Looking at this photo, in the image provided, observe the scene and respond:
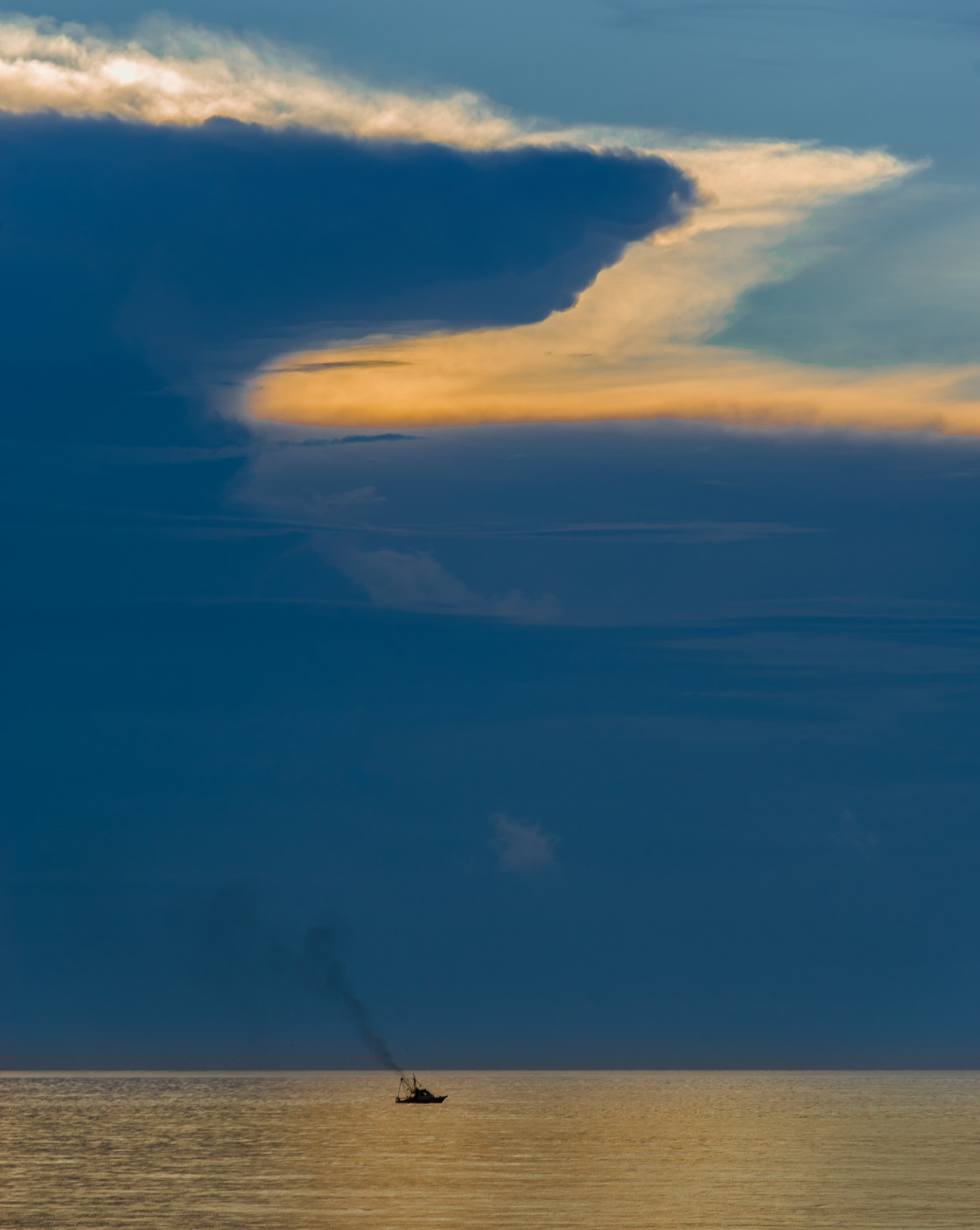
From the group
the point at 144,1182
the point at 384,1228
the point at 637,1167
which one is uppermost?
the point at 637,1167

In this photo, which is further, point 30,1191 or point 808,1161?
point 808,1161

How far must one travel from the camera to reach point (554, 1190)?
521 feet

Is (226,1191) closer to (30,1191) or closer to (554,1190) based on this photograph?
(30,1191)

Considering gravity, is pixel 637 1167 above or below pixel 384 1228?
above

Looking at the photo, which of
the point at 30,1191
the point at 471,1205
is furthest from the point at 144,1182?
the point at 471,1205

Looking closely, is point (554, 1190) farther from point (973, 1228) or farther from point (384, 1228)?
point (973, 1228)

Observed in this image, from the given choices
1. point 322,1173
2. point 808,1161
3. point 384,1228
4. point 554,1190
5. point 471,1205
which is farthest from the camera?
point 808,1161

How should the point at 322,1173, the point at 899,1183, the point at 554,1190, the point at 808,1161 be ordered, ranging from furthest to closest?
1. the point at 808,1161
2. the point at 322,1173
3. the point at 899,1183
4. the point at 554,1190

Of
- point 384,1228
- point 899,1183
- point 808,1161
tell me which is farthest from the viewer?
point 808,1161

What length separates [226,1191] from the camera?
161 metres

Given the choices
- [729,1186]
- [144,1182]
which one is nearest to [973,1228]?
[729,1186]

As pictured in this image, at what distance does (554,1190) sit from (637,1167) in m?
33.5

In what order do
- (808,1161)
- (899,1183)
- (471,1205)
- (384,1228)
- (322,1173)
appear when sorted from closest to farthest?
1. (384,1228)
2. (471,1205)
3. (899,1183)
4. (322,1173)
5. (808,1161)

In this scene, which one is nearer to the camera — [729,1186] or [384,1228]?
[384,1228]
